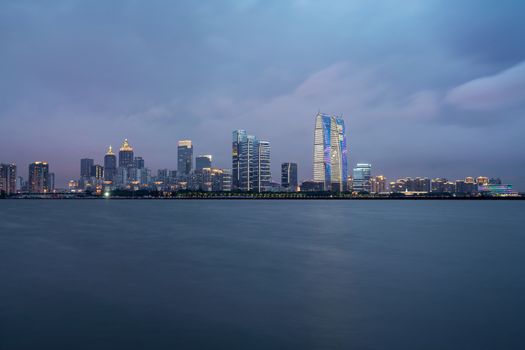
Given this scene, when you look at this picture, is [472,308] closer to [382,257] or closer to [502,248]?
[382,257]

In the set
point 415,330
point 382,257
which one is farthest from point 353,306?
point 382,257

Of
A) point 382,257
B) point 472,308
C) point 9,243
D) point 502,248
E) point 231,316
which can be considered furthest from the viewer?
point 9,243

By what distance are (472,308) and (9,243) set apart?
136ft

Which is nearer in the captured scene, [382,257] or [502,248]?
[382,257]

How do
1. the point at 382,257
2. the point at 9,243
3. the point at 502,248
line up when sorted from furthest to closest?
the point at 9,243 < the point at 502,248 < the point at 382,257

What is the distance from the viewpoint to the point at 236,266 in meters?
27.1

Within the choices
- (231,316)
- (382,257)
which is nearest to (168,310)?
(231,316)

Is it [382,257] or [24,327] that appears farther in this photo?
[382,257]

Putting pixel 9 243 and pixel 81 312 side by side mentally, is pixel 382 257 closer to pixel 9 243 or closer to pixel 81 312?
pixel 81 312

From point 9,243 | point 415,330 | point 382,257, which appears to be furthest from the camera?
point 9,243

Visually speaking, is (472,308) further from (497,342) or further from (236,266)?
(236,266)

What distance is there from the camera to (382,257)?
103ft

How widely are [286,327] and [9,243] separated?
3751 cm

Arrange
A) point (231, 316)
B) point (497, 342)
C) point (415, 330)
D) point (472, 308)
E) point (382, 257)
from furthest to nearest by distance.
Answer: point (382, 257) < point (472, 308) < point (231, 316) < point (415, 330) < point (497, 342)
